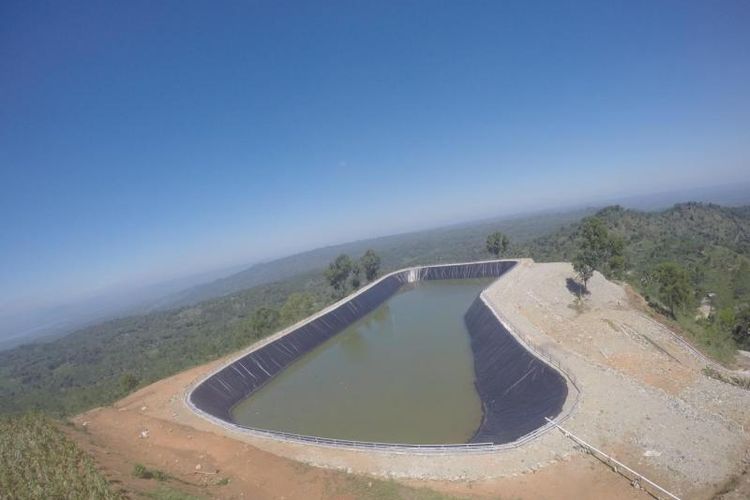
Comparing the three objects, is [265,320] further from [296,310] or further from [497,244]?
[497,244]

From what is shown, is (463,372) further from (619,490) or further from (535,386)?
(619,490)

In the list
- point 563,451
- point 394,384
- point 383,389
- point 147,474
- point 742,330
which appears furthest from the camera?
point 742,330

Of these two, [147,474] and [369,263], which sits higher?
[369,263]

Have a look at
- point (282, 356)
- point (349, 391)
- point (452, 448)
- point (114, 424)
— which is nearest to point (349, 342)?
point (282, 356)

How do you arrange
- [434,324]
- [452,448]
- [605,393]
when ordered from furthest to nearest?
1. [434,324]
2. [605,393]
3. [452,448]

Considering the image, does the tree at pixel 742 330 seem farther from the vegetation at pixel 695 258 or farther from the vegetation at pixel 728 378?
the vegetation at pixel 728 378

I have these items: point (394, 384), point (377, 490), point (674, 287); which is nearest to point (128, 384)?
point (394, 384)
